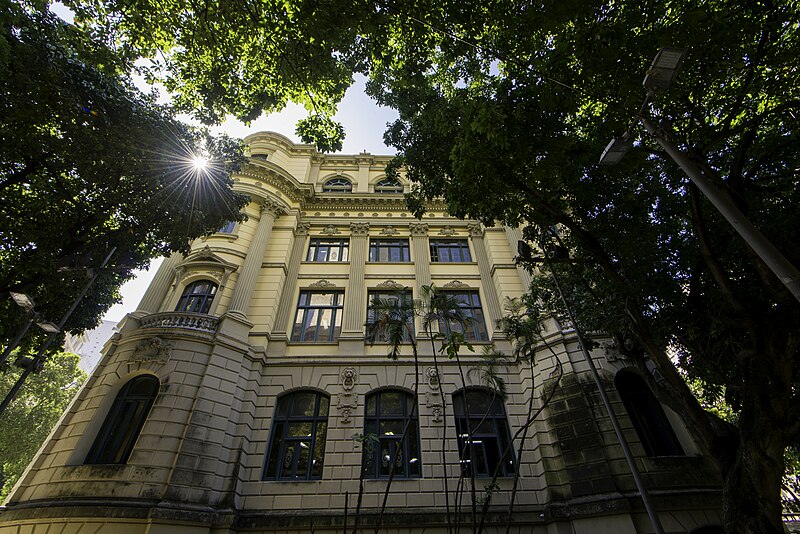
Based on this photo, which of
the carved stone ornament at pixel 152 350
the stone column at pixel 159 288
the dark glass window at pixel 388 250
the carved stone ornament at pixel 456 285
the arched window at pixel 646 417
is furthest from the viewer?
the dark glass window at pixel 388 250

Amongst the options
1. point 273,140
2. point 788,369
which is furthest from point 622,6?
point 273,140

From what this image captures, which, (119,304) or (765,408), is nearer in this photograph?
(765,408)

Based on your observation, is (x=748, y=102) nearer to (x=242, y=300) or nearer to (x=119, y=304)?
(x=242, y=300)

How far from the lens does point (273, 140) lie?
22.1m

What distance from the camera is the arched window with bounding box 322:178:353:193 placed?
21.8m

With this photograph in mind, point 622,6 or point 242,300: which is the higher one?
point 622,6

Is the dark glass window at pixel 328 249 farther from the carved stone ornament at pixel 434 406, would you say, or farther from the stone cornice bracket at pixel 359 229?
the carved stone ornament at pixel 434 406

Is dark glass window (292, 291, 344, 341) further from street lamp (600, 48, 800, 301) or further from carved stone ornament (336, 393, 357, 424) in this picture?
street lamp (600, 48, 800, 301)

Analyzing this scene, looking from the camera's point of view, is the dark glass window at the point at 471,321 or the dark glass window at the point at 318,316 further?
the dark glass window at the point at 318,316

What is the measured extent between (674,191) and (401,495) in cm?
1211

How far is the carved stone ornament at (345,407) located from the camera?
494 inches

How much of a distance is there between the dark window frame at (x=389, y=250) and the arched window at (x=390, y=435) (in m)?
6.86

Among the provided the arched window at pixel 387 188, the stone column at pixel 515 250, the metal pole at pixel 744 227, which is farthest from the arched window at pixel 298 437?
the arched window at pixel 387 188

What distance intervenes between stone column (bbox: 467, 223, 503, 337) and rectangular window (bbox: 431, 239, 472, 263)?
55 cm
